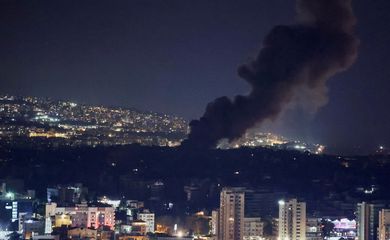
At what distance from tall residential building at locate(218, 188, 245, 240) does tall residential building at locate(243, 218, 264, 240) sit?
0.21ft

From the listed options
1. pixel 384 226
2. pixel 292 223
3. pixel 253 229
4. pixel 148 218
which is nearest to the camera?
pixel 384 226

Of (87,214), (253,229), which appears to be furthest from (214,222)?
(87,214)

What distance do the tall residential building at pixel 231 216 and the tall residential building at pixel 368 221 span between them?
57.8 inches

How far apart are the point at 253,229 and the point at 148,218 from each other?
59.9 inches

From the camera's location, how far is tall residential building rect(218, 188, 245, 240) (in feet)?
43.1

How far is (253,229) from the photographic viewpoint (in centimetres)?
1314

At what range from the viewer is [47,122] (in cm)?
2194

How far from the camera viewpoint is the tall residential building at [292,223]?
41.5 feet

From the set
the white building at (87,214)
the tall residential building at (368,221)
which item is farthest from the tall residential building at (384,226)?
the white building at (87,214)

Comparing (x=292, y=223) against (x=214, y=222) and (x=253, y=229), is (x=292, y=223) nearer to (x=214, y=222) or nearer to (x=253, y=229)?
(x=253, y=229)

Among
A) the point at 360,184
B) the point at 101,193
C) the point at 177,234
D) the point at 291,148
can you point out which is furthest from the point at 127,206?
the point at 291,148

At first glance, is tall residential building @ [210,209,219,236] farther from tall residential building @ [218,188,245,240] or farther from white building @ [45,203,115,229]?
white building @ [45,203,115,229]

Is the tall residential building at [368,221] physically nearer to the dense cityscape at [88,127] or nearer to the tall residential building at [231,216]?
the tall residential building at [231,216]

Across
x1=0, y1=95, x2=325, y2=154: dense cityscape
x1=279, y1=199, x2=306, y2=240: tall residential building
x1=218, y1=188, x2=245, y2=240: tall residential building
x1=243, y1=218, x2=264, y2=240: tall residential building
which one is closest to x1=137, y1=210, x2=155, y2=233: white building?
x1=218, y1=188, x2=245, y2=240: tall residential building
